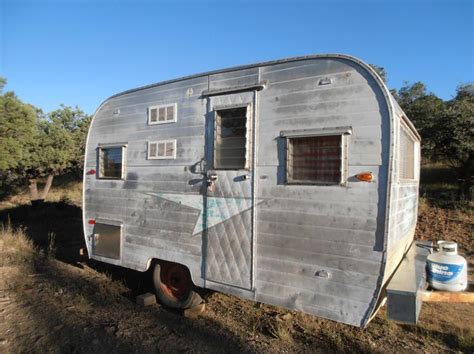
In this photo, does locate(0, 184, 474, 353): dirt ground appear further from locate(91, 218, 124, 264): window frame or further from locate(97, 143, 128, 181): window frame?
locate(97, 143, 128, 181): window frame

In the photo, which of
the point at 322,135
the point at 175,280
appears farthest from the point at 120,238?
the point at 322,135

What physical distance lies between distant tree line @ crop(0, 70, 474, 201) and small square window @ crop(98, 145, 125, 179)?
25.8 ft

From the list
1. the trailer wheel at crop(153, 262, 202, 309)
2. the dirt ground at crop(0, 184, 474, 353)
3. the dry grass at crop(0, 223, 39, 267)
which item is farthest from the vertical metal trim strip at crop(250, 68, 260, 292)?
the dry grass at crop(0, 223, 39, 267)

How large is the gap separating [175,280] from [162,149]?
1.91m

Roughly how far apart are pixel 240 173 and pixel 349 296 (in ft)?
5.77

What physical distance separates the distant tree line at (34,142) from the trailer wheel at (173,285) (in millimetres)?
9355

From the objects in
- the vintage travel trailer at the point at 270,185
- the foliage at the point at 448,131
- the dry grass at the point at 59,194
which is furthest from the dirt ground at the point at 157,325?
the dry grass at the point at 59,194

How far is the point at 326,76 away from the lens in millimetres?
3783

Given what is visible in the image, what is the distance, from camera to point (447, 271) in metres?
4.05

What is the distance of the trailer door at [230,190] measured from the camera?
14.0ft

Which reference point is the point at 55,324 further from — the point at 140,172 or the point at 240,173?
the point at 240,173

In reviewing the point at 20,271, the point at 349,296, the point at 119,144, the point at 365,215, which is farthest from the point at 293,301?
the point at 20,271

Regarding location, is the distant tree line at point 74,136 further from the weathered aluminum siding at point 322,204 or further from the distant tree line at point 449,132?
the weathered aluminum siding at point 322,204

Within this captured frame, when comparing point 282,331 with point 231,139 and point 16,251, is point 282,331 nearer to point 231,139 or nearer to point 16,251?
point 231,139
